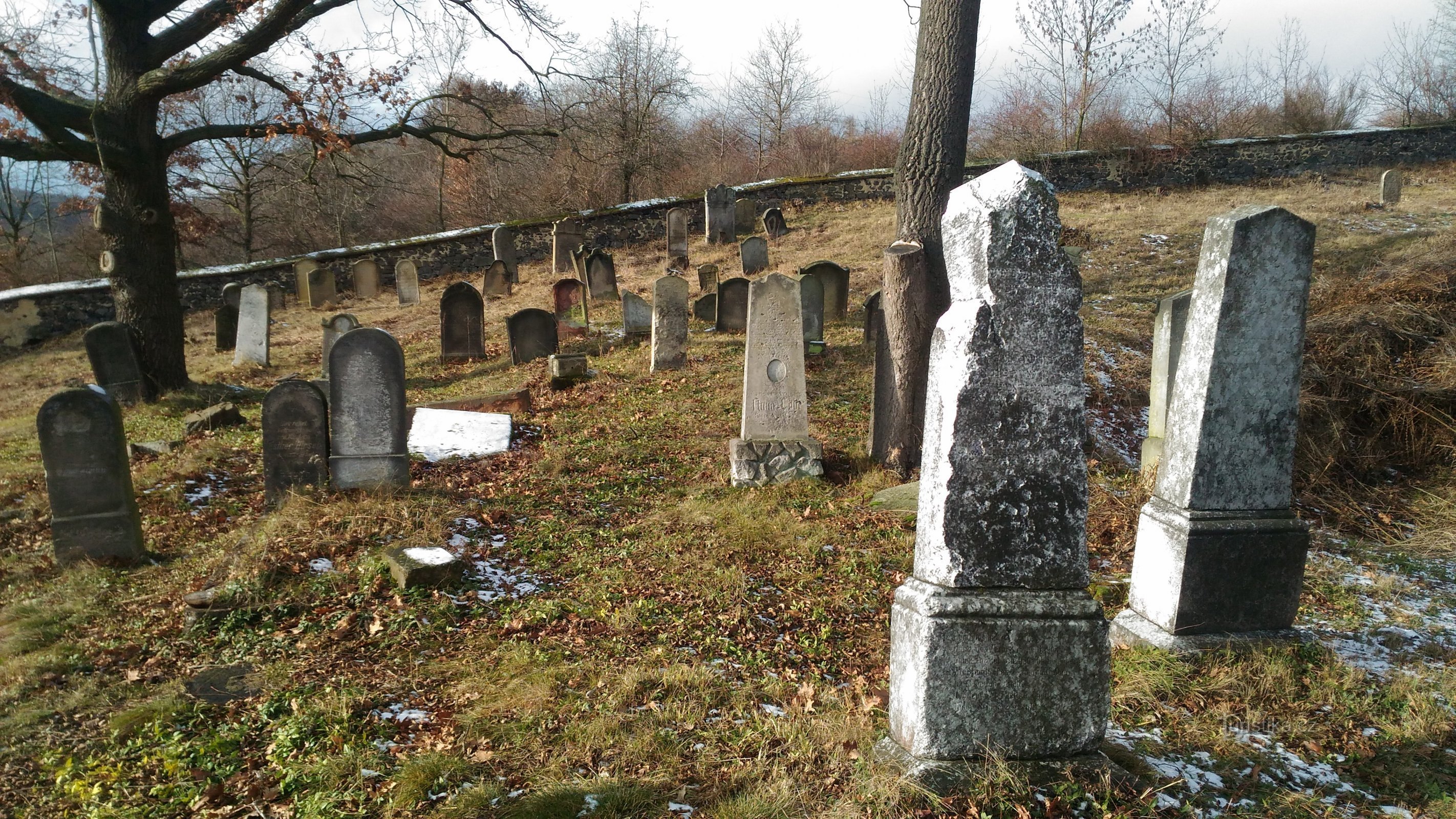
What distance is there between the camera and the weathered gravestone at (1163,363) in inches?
281

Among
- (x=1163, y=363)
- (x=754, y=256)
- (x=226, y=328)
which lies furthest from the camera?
(x=754, y=256)

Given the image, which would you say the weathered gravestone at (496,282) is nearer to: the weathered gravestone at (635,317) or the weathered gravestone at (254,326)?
the weathered gravestone at (254,326)

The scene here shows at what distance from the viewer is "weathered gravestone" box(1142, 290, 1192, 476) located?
7.14 m

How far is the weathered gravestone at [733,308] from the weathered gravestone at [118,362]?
838 cm

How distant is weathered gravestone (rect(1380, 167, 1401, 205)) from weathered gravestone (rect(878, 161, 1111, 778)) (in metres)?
21.5

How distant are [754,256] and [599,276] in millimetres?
3542

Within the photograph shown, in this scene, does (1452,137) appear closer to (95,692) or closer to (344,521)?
(344,521)

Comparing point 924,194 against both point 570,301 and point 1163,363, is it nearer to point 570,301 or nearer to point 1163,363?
point 1163,363

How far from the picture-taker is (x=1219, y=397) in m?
4.02

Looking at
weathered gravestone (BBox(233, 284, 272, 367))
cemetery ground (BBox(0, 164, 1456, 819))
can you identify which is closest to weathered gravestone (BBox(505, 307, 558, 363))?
cemetery ground (BBox(0, 164, 1456, 819))

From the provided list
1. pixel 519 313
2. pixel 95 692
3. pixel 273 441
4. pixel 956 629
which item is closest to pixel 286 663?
pixel 95 692

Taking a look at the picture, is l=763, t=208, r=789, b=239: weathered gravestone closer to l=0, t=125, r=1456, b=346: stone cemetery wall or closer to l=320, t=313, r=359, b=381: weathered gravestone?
l=0, t=125, r=1456, b=346: stone cemetery wall

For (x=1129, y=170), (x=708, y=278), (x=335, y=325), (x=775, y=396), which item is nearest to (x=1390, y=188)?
(x=1129, y=170)

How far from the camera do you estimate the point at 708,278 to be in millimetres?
15977
